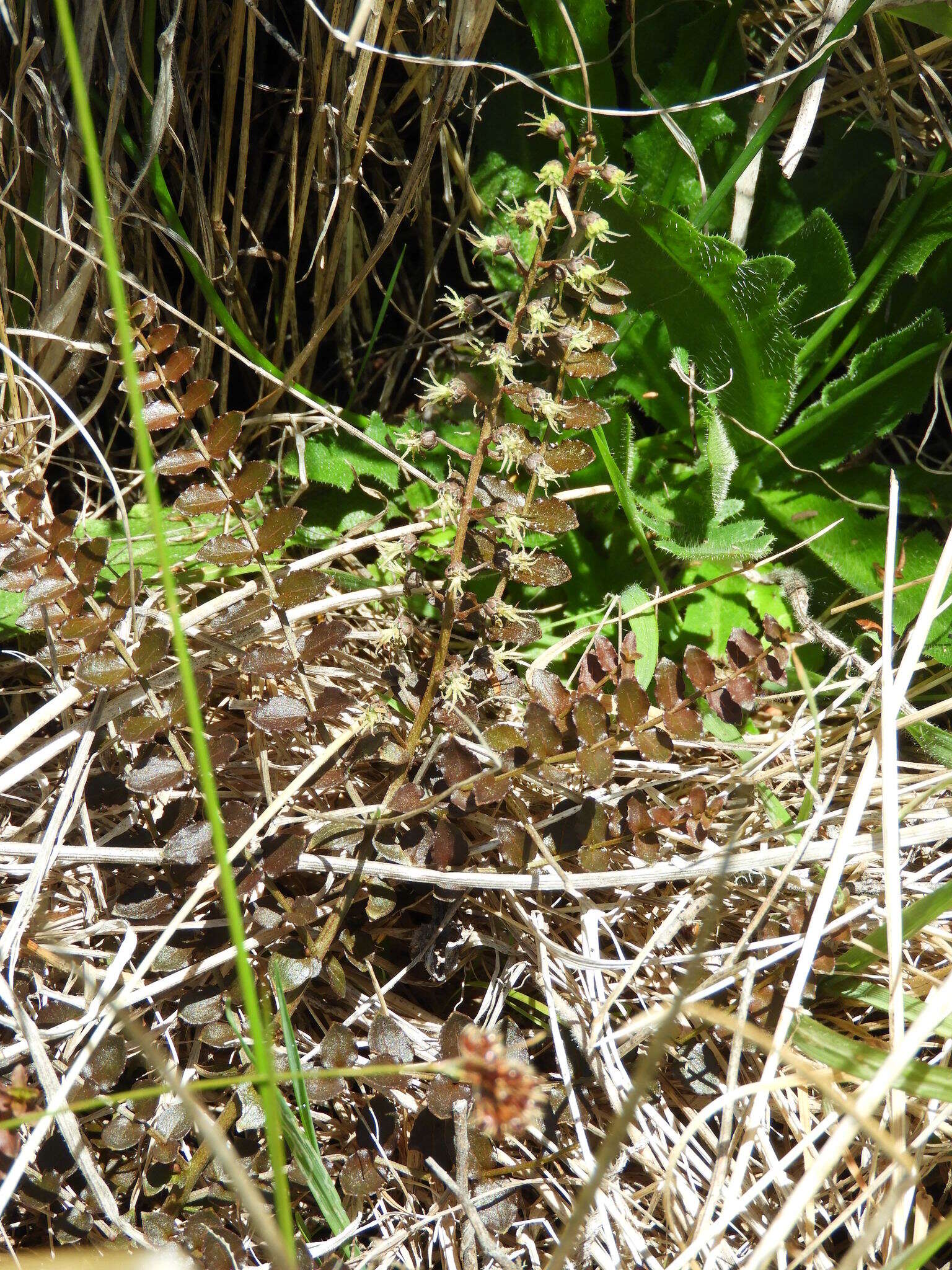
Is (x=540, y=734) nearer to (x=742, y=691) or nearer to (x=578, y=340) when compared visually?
(x=742, y=691)

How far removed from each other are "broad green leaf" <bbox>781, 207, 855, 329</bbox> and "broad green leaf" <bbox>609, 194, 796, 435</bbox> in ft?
0.15

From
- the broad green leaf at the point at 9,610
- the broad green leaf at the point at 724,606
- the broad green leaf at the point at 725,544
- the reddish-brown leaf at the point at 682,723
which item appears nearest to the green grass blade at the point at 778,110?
the broad green leaf at the point at 725,544

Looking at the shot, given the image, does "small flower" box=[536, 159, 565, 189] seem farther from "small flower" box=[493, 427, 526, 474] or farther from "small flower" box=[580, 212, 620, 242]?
"small flower" box=[493, 427, 526, 474]

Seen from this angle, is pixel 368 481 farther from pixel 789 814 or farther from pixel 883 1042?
pixel 883 1042

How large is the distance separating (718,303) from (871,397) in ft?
1.19

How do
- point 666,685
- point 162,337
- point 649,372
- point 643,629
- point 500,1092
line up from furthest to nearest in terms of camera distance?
point 649,372 → point 643,629 → point 666,685 → point 162,337 → point 500,1092

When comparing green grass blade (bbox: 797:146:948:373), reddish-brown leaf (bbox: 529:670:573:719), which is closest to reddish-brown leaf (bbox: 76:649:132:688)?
reddish-brown leaf (bbox: 529:670:573:719)

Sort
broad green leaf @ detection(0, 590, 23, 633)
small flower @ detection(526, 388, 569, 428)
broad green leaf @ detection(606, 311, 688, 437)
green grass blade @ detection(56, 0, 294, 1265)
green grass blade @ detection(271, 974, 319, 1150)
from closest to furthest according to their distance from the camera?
green grass blade @ detection(56, 0, 294, 1265) < green grass blade @ detection(271, 974, 319, 1150) < small flower @ detection(526, 388, 569, 428) < broad green leaf @ detection(0, 590, 23, 633) < broad green leaf @ detection(606, 311, 688, 437)

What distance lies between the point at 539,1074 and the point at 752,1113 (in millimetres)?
306

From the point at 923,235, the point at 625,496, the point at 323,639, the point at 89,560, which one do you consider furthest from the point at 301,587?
the point at 923,235

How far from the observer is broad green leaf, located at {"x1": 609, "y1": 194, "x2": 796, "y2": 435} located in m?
1.58

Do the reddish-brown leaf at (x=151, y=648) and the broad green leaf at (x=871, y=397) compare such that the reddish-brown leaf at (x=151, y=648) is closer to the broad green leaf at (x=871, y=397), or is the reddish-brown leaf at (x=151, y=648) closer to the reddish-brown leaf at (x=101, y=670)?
the reddish-brown leaf at (x=101, y=670)

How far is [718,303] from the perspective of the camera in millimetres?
1648

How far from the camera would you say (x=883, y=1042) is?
4.51 ft
